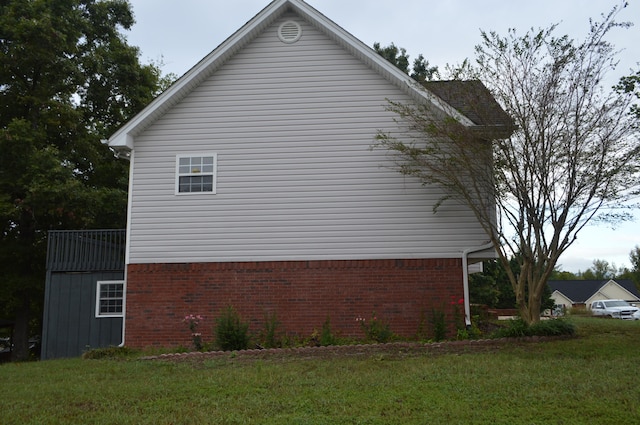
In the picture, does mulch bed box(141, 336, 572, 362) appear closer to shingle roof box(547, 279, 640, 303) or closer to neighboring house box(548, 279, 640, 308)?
shingle roof box(547, 279, 640, 303)

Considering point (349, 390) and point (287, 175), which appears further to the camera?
point (287, 175)

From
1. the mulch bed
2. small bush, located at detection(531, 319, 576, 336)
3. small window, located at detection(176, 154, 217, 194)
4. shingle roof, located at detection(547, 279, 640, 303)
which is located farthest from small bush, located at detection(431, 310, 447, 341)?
shingle roof, located at detection(547, 279, 640, 303)

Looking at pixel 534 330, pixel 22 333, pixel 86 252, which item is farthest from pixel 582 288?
pixel 86 252

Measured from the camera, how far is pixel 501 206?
13.1 meters

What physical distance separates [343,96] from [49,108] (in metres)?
11.8

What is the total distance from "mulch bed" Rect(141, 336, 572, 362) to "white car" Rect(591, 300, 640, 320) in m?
25.1

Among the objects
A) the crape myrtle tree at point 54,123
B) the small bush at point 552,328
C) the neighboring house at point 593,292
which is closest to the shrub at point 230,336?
the small bush at point 552,328

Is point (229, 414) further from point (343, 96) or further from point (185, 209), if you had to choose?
point (343, 96)

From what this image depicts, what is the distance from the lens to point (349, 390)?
8375mm

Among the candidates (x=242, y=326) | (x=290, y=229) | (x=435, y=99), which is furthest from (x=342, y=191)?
(x=242, y=326)

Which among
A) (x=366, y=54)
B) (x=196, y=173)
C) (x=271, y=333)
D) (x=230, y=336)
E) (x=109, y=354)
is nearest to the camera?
(x=230, y=336)

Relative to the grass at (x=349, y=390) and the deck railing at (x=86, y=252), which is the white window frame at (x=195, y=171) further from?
the grass at (x=349, y=390)

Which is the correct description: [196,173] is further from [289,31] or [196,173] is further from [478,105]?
[478,105]

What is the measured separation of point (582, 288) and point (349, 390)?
6287cm
